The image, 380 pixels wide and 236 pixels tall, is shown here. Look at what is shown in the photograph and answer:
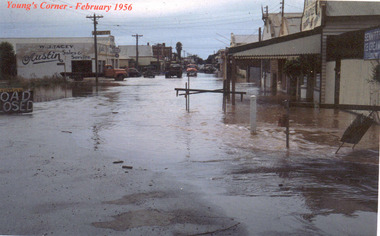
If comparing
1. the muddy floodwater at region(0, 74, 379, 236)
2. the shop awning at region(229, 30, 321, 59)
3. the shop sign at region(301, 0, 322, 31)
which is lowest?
the muddy floodwater at region(0, 74, 379, 236)

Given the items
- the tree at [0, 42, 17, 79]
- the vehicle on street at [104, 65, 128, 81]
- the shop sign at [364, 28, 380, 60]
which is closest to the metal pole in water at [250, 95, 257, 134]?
the shop sign at [364, 28, 380, 60]

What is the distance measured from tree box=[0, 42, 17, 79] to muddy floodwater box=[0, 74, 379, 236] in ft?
154

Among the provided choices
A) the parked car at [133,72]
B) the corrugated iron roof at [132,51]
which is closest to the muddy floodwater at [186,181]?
the parked car at [133,72]

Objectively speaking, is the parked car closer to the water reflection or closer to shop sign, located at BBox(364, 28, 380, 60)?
the water reflection

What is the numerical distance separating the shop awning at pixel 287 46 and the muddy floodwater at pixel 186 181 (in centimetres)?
881

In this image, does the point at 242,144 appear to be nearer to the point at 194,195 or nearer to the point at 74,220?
the point at 194,195

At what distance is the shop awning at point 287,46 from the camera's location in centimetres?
2189

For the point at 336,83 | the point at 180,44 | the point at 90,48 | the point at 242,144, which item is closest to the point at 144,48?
the point at 90,48

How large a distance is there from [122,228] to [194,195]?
1.60 meters

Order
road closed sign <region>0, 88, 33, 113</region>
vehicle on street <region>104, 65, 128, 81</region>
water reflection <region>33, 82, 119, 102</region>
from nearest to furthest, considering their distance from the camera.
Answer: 1. road closed sign <region>0, 88, 33, 113</region>
2. water reflection <region>33, 82, 119, 102</region>
3. vehicle on street <region>104, 65, 128, 81</region>

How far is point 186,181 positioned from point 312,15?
18544mm

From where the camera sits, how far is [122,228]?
5262 mm

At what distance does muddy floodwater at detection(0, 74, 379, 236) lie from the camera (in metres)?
5.40

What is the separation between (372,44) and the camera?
1295 cm
